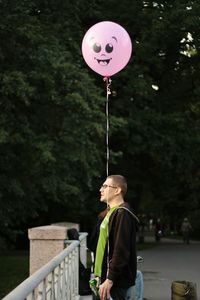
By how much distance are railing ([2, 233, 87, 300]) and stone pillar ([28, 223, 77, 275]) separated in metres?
0.15

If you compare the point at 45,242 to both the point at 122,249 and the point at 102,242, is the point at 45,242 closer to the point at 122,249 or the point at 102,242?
the point at 102,242

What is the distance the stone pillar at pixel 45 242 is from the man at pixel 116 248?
3821mm

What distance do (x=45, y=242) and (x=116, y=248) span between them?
4.30 m

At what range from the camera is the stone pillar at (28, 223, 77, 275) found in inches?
355

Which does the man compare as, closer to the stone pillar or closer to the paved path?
the stone pillar

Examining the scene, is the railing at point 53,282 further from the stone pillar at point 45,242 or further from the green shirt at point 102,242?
the green shirt at point 102,242

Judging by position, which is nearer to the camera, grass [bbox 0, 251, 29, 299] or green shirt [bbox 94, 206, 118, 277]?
green shirt [bbox 94, 206, 118, 277]

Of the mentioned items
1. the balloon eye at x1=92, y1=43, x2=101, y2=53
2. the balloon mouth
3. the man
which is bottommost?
the man

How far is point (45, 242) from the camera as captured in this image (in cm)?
912

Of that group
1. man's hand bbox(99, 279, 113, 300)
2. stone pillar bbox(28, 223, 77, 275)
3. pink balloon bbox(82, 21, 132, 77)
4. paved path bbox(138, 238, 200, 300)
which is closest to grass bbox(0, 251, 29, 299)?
paved path bbox(138, 238, 200, 300)

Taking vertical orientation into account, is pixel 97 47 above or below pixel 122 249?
above

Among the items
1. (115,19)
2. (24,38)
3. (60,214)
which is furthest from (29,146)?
(60,214)

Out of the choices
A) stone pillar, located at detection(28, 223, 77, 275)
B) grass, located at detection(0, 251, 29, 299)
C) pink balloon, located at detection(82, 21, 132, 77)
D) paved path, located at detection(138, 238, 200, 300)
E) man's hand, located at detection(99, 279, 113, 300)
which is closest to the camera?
man's hand, located at detection(99, 279, 113, 300)

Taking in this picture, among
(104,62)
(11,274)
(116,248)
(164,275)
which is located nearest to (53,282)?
(116,248)
